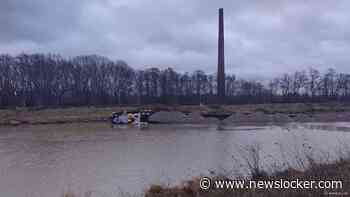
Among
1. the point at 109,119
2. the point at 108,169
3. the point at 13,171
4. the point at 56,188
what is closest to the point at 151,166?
the point at 108,169

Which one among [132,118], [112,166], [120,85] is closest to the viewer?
[112,166]

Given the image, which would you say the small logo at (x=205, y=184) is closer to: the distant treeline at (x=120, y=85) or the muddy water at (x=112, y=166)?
the muddy water at (x=112, y=166)

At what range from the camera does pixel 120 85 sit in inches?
3866

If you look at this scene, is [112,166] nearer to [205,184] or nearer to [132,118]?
[205,184]

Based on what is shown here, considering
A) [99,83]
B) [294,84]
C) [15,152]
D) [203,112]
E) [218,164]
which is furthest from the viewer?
[294,84]

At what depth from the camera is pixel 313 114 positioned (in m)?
69.1

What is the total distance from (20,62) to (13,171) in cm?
8051

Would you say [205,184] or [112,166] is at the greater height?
[205,184]

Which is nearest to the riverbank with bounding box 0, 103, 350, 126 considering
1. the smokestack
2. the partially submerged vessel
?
the partially submerged vessel

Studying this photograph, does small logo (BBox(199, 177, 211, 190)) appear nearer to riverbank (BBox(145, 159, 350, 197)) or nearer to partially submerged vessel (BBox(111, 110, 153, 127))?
riverbank (BBox(145, 159, 350, 197))

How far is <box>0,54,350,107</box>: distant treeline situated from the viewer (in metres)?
89.1

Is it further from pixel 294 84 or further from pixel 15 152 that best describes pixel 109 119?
pixel 294 84

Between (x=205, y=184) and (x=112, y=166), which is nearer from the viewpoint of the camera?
(x=205, y=184)

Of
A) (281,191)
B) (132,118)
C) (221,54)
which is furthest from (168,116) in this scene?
(281,191)
